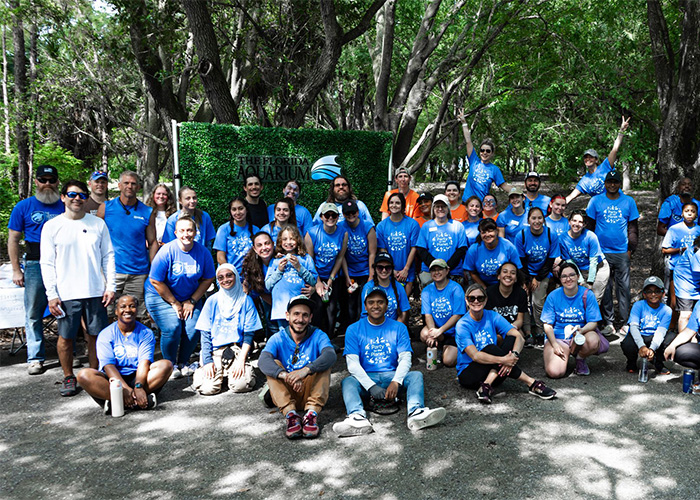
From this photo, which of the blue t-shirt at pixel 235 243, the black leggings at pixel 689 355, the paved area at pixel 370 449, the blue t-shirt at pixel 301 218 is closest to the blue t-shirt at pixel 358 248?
the blue t-shirt at pixel 301 218

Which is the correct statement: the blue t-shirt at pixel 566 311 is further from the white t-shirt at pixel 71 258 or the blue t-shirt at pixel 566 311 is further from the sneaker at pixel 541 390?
the white t-shirt at pixel 71 258

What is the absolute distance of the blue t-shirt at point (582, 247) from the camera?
7.57 meters

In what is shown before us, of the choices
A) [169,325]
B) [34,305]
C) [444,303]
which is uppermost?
[34,305]

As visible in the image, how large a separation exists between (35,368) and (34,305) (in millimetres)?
721

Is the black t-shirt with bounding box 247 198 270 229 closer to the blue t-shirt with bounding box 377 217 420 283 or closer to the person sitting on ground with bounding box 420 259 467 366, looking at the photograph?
the blue t-shirt with bounding box 377 217 420 283

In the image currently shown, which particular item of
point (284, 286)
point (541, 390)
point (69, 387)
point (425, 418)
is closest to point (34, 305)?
point (69, 387)

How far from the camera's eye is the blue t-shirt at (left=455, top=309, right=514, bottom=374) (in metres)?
5.97

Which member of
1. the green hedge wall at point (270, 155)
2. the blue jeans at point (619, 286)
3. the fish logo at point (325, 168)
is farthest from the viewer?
the fish logo at point (325, 168)

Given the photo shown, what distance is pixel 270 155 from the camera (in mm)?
8906

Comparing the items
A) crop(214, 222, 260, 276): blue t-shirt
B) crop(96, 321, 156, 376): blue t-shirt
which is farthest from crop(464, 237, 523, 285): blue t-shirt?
crop(96, 321, 156, 376): blue t-shirt

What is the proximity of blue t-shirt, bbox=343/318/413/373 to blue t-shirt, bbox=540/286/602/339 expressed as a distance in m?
1.94

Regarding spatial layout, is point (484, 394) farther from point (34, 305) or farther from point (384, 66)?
point (384, 66)

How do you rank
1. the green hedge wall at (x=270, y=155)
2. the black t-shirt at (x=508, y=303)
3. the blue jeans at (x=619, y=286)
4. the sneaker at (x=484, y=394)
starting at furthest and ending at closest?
the green hedge wall at (x=270, y=155) → the blue jeans at (x=619, y=286) → the black t-shirt at (x=508, y=303) → the sneaker at (x=484, y=394)

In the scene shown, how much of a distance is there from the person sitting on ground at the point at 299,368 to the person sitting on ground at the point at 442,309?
164 cm
